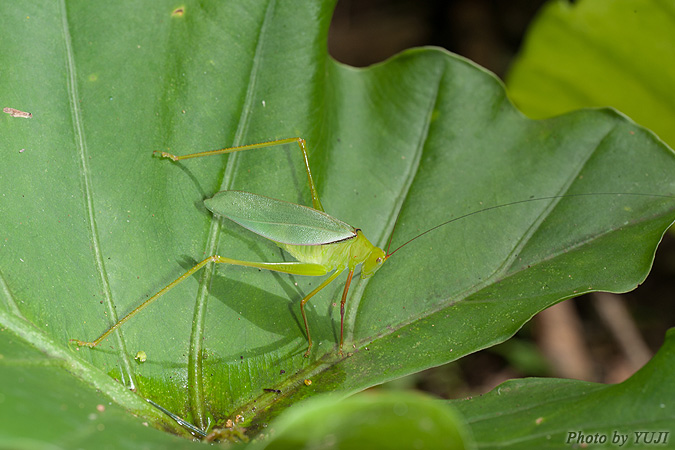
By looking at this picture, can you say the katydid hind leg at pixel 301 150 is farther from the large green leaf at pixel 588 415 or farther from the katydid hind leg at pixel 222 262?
the large green leaf at pixel 588 415

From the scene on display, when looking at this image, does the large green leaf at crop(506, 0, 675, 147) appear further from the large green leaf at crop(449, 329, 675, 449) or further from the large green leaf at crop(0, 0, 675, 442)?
the large green leaf at crop(449, 329, 675, 449)

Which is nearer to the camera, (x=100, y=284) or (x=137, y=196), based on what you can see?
(x=100, y=284)

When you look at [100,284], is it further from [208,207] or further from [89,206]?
[208,207]

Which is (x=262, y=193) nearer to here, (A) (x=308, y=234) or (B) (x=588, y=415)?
(A) (x=308, y=234)

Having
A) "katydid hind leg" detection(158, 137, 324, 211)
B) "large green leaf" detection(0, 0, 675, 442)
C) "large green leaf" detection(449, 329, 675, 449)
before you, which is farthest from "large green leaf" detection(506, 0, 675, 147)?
"large green leaf" detection(449, 329, 675, 449)

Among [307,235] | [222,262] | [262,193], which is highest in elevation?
[262,193]

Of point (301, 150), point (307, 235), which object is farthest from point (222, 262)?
point (301, 150)

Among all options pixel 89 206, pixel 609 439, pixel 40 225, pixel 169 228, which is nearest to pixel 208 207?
pixel 169 228
